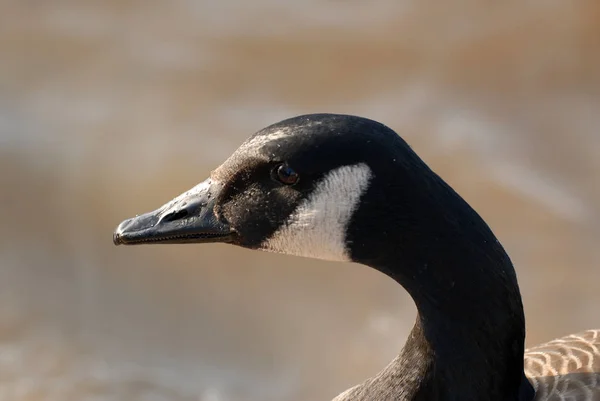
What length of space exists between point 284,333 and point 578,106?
2819mm

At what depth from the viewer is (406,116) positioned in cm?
657

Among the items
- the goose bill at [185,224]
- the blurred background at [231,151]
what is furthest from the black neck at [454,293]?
the blurred background at [231,151]

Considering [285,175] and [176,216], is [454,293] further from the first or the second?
[176,216]

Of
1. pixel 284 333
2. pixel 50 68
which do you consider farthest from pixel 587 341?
pixel 50 68

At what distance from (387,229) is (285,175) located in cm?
39

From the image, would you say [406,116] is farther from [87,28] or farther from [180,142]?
[87,28]

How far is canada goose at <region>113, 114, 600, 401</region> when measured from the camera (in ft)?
10.2

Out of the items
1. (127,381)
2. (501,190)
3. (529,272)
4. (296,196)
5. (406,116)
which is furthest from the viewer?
(406,116)

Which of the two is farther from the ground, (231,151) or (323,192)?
(231,151)

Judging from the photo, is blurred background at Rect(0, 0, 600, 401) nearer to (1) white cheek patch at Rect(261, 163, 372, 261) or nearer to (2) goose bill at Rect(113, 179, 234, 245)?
(2) goose bill at Rect(113, 179, 234, 245)

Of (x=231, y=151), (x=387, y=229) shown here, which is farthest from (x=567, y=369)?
(x=231, y=151)

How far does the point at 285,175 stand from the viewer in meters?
3.19

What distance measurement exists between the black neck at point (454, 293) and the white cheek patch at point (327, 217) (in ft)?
0.21

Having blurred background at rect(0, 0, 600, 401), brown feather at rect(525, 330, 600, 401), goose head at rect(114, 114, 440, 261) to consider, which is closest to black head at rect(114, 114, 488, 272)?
goose head at rect(114, 114, 440, 261)
